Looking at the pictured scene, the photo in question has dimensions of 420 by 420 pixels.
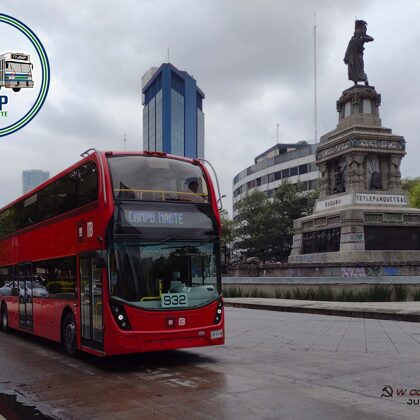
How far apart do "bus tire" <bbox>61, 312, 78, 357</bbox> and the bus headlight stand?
2.00 meters

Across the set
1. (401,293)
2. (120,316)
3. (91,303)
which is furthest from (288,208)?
(120,316)

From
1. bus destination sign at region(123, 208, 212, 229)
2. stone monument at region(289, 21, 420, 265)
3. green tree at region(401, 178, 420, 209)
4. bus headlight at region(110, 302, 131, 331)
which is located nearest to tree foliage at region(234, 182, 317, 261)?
green tree at region(401, 178, 420, 209)

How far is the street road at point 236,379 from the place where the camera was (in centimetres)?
668

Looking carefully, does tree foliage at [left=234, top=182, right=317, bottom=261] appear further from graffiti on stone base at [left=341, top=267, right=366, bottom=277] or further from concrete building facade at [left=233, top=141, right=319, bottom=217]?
graffiti on stone base at [left=341, top=267, right=366, bottom=277]

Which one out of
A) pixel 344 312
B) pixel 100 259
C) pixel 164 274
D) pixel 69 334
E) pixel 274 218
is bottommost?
pixel 344 312

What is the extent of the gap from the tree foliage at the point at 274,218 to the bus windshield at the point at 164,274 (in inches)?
1721

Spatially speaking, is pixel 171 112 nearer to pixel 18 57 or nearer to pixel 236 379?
pixel 18 57

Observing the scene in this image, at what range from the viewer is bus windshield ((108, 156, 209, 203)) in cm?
1002

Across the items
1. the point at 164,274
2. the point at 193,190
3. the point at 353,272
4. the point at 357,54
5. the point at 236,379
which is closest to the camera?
→ the point at 236,379

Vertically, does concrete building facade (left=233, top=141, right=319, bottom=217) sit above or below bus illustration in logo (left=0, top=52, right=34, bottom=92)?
above

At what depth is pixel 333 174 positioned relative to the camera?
31.5 metres

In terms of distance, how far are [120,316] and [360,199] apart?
21.6m

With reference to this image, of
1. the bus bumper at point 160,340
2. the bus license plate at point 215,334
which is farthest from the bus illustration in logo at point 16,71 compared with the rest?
the bus license plate at point 215,334

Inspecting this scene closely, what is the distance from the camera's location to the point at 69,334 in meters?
11.4
